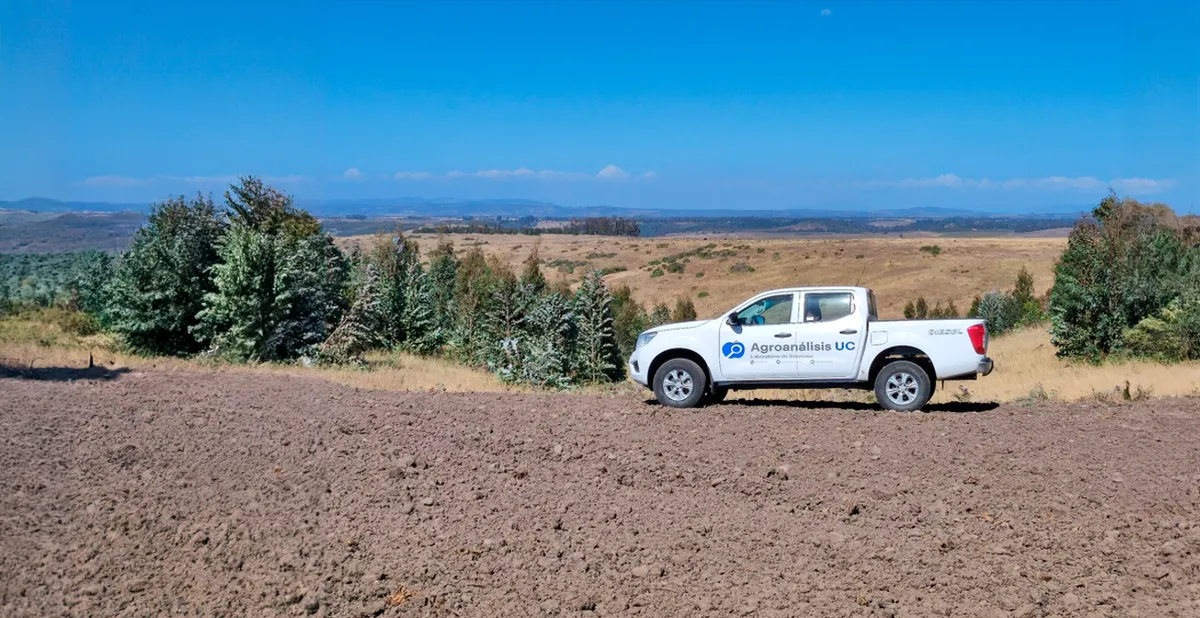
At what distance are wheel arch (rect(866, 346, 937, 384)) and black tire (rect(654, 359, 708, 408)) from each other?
230 centimetres

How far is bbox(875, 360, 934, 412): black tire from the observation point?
1216 cm

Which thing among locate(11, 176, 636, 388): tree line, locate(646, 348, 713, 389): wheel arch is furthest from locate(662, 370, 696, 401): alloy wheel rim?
locate(11, 176, 636, 388): tree line

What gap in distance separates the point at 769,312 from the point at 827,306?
801mm

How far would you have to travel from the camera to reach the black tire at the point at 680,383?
1264cm

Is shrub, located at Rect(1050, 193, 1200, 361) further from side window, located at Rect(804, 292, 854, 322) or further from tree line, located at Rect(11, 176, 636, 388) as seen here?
side window, located at Rect(804, 292, 854, 322)

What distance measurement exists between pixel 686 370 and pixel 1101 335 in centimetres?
2020

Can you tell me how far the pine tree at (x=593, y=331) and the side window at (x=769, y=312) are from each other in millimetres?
15696

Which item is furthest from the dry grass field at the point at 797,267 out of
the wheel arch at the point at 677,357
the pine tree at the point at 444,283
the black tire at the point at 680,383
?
the black tire at the point at 680,383

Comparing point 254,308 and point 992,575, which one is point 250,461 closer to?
point 992,575

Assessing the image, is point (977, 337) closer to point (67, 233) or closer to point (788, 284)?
point (788, 284)

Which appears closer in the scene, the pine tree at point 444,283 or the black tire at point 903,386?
the black tire at point 903,386

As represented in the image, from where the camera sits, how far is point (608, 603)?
610 centimetres

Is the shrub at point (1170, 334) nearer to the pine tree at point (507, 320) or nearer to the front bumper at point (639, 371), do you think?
the front bumper at point (639, 371)

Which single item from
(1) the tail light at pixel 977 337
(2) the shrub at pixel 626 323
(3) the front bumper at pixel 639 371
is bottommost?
(2) the shrub at pixel 626 323
